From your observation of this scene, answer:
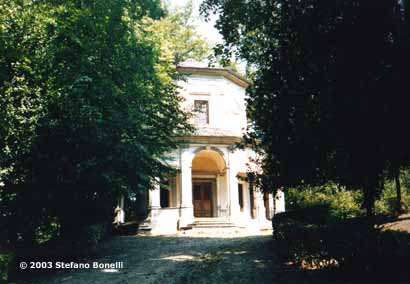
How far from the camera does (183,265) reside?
11086mm

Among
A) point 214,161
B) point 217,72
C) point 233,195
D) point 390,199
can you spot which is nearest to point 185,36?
point 217,72

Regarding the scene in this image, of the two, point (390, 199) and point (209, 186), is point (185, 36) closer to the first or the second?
point (209, 186)

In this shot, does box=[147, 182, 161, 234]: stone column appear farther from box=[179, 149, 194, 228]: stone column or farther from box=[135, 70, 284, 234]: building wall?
box=[179, 149, 194, 228]: stone column

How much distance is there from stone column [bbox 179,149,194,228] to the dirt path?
7476 mm

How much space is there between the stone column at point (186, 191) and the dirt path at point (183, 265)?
7.48 m

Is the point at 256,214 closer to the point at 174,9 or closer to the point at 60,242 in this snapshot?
the point at 60,242

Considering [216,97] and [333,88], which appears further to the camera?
[216,97]

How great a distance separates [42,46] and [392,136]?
8756 mm

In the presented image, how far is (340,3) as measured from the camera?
704cm

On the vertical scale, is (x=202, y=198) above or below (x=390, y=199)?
above

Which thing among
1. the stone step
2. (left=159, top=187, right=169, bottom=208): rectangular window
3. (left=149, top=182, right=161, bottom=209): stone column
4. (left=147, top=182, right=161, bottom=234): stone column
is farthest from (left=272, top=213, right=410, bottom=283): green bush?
(left=159, top=187, right=169, bottom=208): rectangular window

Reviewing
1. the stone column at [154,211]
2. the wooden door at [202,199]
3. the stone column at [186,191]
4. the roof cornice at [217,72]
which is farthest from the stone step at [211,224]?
the roof cornice at [217,72]

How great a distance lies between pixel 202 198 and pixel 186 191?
3.25 m

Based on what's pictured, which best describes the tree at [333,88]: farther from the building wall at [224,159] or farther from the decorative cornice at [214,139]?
the decorative cornice at [214,139]
